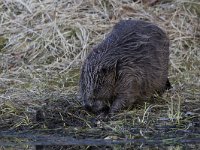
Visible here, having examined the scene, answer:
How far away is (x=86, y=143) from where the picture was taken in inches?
259

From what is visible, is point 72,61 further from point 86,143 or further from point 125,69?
point 86,143

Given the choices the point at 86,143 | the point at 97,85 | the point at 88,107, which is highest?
the point at 97,85

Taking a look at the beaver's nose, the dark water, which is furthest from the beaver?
the dark water

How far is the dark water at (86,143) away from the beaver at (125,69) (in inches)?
24.0

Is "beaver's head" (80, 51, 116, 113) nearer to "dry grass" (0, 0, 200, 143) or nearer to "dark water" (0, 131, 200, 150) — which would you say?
"dry grass" (0, 0, 200, 143)

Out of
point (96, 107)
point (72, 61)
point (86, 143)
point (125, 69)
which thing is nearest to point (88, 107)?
point (96, 107)

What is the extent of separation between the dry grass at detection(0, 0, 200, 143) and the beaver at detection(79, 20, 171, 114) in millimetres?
151

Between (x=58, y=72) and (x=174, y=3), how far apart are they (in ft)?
8.58

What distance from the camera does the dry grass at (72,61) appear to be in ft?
23.7

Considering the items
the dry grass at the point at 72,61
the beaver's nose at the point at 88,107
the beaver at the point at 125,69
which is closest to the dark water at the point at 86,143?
the dry grass at the point at 72,61

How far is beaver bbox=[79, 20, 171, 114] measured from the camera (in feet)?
23.6

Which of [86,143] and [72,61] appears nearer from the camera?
[86,143]

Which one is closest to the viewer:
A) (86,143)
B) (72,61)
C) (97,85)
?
(86,143)

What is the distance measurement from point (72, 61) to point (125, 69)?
2502mm
